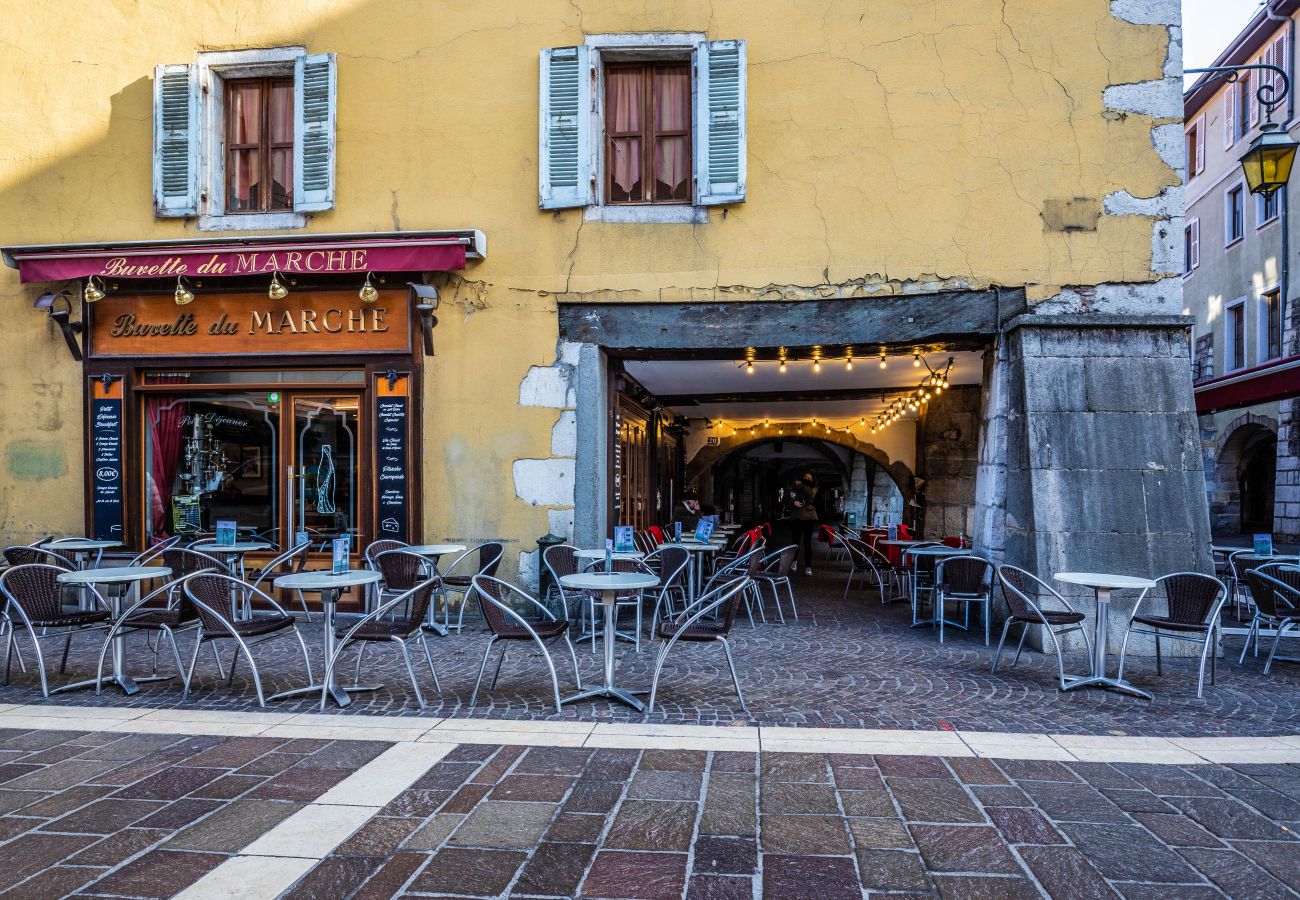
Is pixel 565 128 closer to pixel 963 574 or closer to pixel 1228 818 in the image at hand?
pixel 963 574

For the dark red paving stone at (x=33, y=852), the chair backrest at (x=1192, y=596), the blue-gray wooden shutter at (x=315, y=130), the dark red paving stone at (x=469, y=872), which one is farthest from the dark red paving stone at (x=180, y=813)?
the blue-gray wooden shutter at (x=315, y=130)

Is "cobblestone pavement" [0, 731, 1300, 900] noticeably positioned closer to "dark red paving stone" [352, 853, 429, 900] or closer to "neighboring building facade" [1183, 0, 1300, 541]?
"dark red paving stone" [352, 853, 429, 900]

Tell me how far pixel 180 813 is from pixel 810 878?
2291 mm

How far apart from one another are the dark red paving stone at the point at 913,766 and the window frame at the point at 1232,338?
1852 centimetres

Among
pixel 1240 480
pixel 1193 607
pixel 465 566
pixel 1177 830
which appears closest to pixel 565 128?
pixel 465 566

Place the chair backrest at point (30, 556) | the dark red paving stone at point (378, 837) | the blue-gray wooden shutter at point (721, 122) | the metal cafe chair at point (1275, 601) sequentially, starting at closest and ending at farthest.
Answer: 1. the dark red paving stone at point (378, 837)
2. the metal cafe chair at point (1275, 601)
3. the chair backrest at point (30, 556)
4. the blue-gray wooden shutter at point (721, 122)

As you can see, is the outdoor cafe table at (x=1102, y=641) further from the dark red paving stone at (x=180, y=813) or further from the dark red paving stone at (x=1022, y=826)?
the dark red paving stone at (x=180, y=813)

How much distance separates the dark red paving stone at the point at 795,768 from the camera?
3.56 metres

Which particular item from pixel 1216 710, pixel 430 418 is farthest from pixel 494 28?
pixel 1216 710

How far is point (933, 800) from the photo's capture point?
131 inches

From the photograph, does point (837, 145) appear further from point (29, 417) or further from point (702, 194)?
point (29, 417)

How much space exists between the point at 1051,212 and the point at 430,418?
5521 millimetres

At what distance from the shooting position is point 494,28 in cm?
762

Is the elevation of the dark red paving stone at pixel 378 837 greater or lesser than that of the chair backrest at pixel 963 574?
lesser
